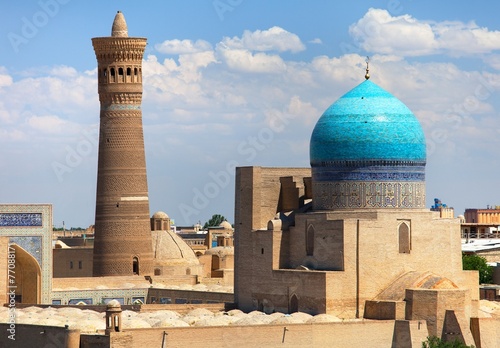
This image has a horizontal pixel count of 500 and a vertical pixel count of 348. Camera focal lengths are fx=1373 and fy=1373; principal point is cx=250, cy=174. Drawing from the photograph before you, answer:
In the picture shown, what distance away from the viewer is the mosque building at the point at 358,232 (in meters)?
30.3

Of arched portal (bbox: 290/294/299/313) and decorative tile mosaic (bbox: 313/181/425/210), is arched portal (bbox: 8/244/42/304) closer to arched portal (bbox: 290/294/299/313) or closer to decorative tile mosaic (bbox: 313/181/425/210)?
arched portal (bbox: 290/294/299/313)

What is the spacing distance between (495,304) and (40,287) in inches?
494

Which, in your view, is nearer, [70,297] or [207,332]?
[207,332]

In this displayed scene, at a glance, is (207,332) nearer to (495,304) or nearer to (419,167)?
(419,167)

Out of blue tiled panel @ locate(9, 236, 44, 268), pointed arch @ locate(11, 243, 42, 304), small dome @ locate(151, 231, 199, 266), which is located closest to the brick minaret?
small dome @ locate(151, 231, 199, 266)

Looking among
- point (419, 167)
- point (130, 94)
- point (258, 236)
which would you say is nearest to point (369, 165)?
point (419, 167)

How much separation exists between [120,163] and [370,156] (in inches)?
537

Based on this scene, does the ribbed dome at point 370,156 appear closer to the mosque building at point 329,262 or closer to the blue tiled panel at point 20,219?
the mosque building at point 329,262

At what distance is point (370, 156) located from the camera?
31.5 m

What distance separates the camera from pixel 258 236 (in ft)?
108

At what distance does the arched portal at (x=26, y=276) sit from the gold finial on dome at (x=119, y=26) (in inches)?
357

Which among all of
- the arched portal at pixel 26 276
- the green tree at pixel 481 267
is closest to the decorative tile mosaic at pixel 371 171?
the arched portal at pixel 26 276

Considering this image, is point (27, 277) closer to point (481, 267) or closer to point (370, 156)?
point (370, 156)

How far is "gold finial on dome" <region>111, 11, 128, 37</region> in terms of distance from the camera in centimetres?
4409
